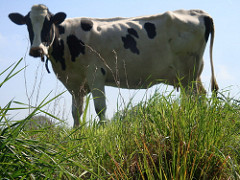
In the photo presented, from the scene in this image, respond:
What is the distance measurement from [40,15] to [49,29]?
301 mm

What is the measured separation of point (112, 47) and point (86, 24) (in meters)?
0.68

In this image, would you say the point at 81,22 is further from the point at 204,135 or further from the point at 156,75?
the point at 204,135

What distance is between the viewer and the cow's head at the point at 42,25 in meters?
5.69

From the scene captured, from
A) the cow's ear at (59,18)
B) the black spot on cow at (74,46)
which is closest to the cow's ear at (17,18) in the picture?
the cow's ear at (59,18)

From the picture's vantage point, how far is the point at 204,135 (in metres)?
2.03

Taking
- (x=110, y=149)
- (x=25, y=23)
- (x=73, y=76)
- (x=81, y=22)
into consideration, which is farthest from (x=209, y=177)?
(x=25, y=23)

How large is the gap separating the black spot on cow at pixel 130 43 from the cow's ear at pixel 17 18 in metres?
2.00

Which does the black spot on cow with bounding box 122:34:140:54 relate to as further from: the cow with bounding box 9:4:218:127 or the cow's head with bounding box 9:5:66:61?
the cow's head with bounding box 9:5:66:61

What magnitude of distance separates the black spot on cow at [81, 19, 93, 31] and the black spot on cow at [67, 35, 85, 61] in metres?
0.27

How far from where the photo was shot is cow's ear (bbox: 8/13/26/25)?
6.34m

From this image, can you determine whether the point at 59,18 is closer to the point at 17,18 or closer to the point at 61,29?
the point at 61,29

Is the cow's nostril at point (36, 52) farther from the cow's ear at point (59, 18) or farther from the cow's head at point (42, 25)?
the cow's ear at point (59, 18)

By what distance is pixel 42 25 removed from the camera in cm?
588

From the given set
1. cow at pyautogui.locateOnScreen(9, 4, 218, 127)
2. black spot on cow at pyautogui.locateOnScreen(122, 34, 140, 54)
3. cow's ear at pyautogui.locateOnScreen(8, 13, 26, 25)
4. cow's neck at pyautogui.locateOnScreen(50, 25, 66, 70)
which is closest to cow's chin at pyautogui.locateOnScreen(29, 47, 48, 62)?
cow at pyautogui.locateOnScreen(9, 4, 218, 127)
